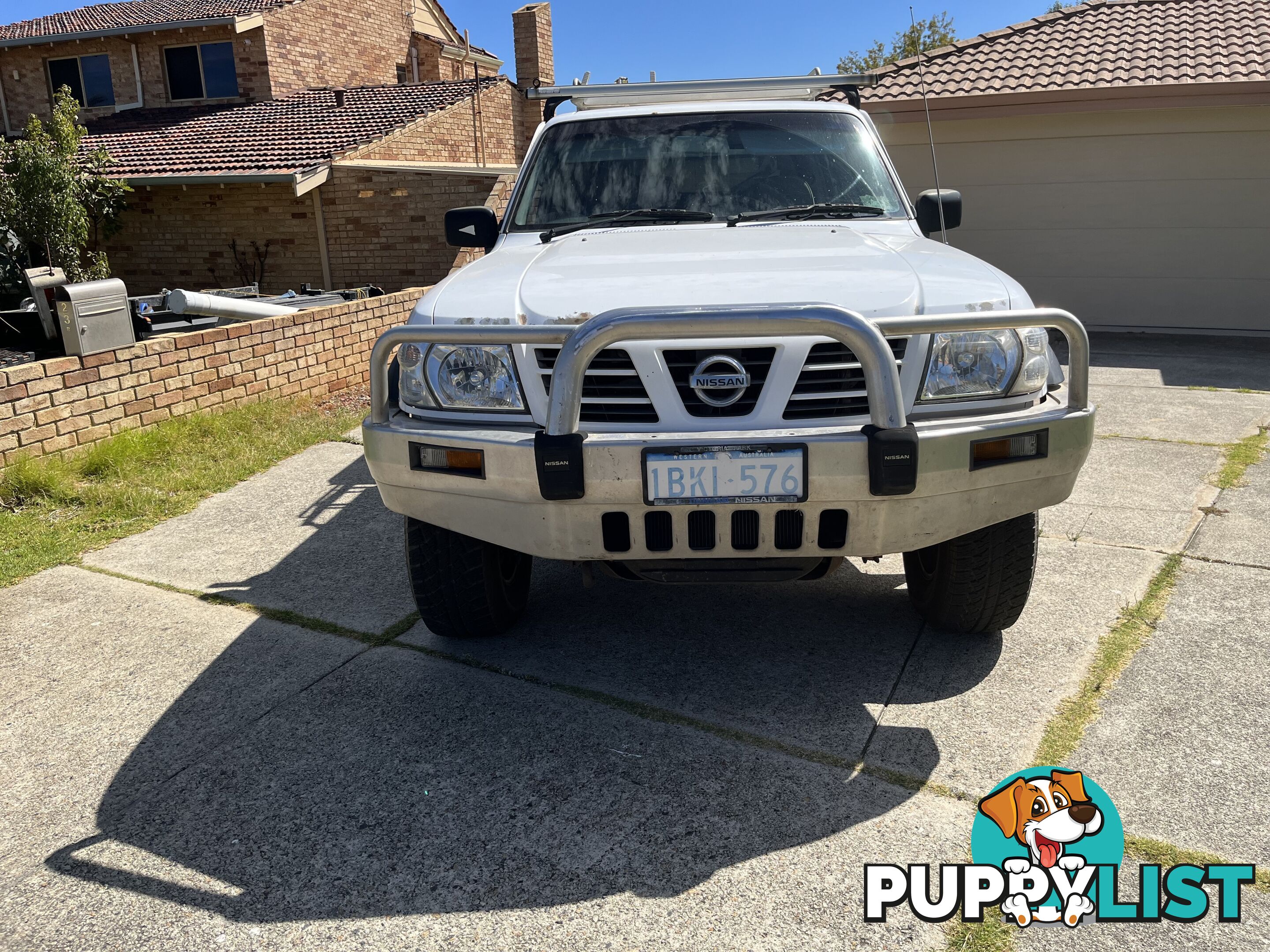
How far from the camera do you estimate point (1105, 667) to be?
3.43 metres

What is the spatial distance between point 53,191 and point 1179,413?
14.9m

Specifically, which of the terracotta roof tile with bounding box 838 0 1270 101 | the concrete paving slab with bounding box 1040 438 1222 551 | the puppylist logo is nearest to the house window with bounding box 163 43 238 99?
the terracotta roof tile with bounding box 838 0 1270 101

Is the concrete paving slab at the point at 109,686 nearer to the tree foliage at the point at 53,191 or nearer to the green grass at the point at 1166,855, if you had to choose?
the green grass at the point at 1166,855

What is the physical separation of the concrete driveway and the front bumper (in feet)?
2.01

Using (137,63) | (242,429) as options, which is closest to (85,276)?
(137,63)

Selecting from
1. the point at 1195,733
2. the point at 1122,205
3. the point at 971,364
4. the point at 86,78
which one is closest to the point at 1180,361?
the point at 1122,205

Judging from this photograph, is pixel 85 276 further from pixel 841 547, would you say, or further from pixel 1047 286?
pixel 841 547

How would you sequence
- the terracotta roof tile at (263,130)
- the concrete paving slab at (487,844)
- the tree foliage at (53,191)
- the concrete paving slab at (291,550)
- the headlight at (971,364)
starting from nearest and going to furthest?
the concrete paving slab at (487,844) < the headlight at (971,364) < the concrete paving slab at (291,550) < the tree foliage at (53,191) < the terracotta roof tile at (263,130)

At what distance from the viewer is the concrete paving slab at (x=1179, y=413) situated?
22.4 ft

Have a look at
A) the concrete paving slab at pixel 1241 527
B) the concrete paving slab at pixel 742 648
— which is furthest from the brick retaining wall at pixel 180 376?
the concrete paving slab at pixel 1241 527

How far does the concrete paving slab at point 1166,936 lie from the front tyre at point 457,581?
6.12 ft

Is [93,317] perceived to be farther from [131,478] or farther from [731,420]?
[731,420]

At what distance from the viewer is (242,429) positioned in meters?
6.82

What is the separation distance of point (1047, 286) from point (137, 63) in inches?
764
